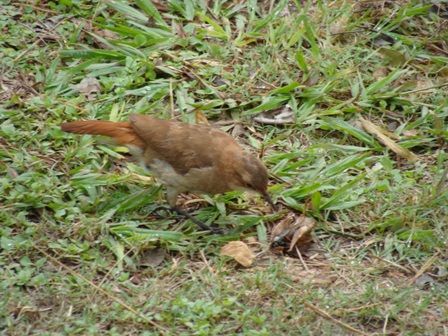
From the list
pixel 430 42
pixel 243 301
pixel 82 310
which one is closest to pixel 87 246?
pixel 82 310

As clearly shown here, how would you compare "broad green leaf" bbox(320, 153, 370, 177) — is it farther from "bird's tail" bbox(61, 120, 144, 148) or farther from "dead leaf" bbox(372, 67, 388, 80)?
"bird's tail" bbox(61, 120, 144, 148)

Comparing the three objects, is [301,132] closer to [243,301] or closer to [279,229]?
[279,229]

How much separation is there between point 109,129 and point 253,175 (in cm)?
108

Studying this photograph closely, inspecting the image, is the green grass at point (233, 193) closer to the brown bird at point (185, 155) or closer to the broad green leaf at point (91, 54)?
the broad green leaf at point (91, 54)

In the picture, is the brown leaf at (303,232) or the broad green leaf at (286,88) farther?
the broad green leaf at (286,88)

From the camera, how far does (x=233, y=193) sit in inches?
285

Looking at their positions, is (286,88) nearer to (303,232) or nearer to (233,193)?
(233,193)

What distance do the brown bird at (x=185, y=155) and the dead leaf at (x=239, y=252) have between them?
0.28 m

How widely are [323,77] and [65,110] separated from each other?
83.4 inches

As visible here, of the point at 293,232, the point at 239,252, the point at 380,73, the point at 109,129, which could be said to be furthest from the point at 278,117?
the point at 239,252

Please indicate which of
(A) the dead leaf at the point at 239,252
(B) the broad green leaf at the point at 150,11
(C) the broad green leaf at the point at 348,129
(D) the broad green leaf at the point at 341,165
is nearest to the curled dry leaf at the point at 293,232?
(A) the dead leaf at the point at 239,252

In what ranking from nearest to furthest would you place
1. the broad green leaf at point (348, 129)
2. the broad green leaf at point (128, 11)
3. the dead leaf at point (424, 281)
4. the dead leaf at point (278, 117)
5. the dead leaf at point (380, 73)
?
the dead leaf at point (424, 281), the broad green leaf at point (348, 129), the dead leaf at point (278, 117), the dead leaf at point (380, 73), the broad green leaf at point (128, 11)

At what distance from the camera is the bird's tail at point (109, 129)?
6930 millimetres

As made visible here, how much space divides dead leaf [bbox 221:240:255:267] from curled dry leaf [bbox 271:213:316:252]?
0.78ft
